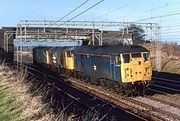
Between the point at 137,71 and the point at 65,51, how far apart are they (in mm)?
18044

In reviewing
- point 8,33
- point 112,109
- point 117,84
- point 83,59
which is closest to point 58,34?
point 8,33

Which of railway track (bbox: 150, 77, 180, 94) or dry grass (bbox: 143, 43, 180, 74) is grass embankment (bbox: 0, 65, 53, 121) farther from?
dry grass (bbox: 143, 43, 180, 74)

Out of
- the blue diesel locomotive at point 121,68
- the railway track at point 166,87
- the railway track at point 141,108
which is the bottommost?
the railway track at point 141,108

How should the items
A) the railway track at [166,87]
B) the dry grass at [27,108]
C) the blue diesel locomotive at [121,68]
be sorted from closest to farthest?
1. the dry grass at [27,108]
2. the blue diesel locomotive at [121,68]
3. the railway track at [166,87]

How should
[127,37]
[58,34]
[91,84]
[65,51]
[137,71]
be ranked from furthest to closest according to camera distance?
[58,34], [127,37], [65,51], [91,84], [137,71]

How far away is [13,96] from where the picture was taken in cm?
1638

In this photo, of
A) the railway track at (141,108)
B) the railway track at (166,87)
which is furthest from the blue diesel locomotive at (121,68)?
the railway track at (166,87)

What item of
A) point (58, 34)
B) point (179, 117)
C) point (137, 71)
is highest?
point (58, 34)

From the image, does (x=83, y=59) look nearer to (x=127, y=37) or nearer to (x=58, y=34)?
(x=127, y=37)

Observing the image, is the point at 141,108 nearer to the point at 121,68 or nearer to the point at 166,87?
the point at 121,68

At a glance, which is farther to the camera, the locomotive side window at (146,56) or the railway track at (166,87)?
the railway track at (166,87)

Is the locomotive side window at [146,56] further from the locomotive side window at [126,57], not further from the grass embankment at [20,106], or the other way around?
the grass embankment at [20,106]

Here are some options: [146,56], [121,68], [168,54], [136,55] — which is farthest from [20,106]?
[168,54]

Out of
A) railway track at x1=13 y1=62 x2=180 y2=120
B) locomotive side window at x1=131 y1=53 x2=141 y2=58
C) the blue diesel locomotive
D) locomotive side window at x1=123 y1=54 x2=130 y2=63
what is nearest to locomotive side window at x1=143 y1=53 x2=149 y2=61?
the blue diesel locomotive
